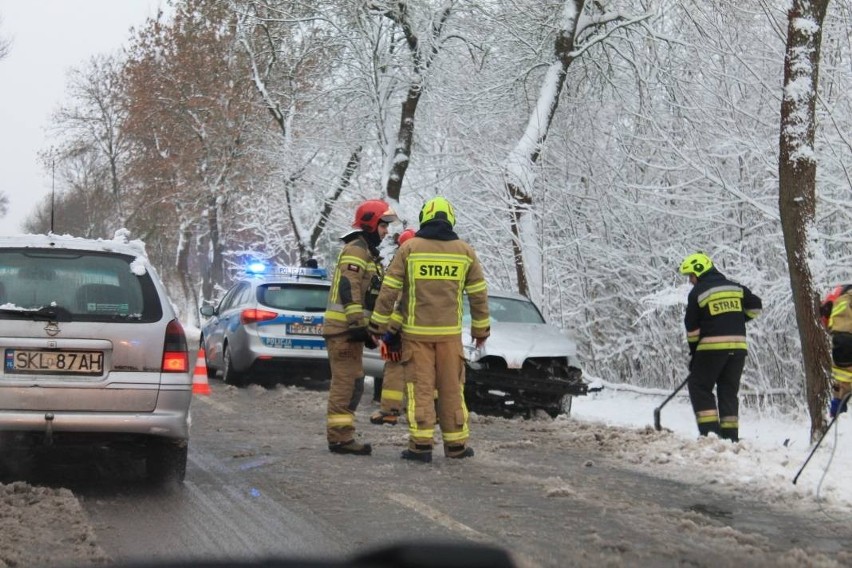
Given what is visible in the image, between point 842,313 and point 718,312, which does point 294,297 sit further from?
point 842,313

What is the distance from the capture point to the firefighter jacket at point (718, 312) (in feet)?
33.1

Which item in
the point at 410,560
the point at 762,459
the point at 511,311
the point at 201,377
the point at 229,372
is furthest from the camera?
the point at 229,372

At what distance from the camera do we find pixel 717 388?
10.1 metres

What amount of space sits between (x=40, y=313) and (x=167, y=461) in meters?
1.31

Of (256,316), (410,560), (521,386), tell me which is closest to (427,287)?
(521,386)

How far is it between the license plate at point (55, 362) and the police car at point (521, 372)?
233 inches

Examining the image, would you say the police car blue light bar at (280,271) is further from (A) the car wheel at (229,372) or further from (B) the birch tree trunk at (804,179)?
Result: (B) the birch tree trunk at (804,179)

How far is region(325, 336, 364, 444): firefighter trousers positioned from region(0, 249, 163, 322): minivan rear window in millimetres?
2221

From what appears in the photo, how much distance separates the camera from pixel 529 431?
11.2m

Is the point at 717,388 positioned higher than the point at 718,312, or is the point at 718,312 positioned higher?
the point at 718,312

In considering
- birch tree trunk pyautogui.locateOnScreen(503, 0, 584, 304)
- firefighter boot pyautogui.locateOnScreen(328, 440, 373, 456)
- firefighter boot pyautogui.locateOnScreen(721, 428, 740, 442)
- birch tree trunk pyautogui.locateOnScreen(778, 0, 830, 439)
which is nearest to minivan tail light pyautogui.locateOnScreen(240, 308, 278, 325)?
birch tree trunk pyautogui.locateOnScreen(503, 0, 584, 304)

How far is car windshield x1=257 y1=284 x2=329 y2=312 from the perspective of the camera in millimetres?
14867

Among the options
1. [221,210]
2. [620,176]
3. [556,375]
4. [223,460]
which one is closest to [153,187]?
[221,210]

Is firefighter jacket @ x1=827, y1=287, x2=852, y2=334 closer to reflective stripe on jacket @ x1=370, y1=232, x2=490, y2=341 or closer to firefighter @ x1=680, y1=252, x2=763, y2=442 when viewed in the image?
firefighter @ x1=680, y1=252, x2=763, y2=442
